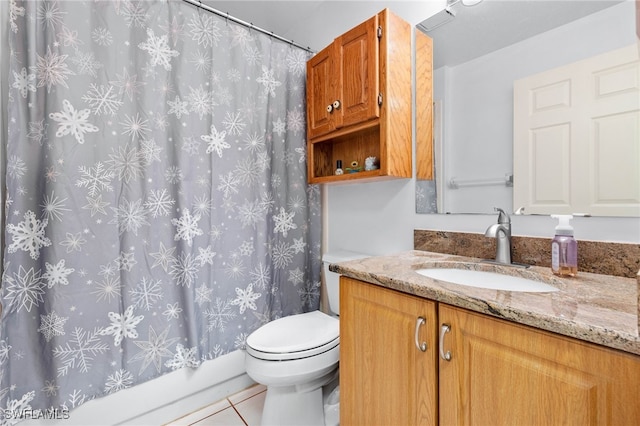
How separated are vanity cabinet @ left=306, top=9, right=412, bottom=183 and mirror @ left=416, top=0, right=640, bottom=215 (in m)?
0.14

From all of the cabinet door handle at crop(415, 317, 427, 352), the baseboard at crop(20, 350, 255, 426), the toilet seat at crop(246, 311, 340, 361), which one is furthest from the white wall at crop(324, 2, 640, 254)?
the baseboard at crop(20, 350, 255, 426)

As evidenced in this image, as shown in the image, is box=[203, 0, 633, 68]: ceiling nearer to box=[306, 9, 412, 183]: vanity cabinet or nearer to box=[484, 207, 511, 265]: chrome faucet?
box=[306, 9, 412, 183]: vanity cabinet

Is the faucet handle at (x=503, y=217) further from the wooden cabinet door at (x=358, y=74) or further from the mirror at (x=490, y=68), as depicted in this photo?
the wooden cabinet door at (x=358, y=74)

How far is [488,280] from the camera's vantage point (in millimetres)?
1056

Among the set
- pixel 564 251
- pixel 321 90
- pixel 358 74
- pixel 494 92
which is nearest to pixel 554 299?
pixel 564 251

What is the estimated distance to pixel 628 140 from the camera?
89cm

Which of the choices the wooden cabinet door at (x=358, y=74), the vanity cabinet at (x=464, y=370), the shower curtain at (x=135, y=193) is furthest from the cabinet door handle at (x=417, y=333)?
the shower curtain at (x=135, y=193)

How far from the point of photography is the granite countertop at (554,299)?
534mm

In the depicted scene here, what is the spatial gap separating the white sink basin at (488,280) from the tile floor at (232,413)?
1.16 m

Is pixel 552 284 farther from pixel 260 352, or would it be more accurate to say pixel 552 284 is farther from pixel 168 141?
pixel 168 141

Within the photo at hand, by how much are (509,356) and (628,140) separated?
2.63 ft

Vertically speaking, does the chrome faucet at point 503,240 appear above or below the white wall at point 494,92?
below

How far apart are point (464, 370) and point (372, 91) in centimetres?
115

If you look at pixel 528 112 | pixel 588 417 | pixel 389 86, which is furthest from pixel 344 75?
pixel 588 417
